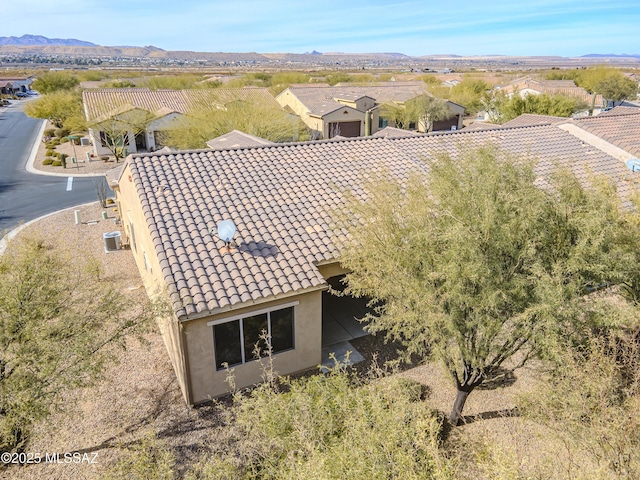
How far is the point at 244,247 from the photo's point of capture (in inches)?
517

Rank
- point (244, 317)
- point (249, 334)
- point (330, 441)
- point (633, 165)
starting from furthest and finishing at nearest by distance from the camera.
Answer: point (633, 165) → point (249, 334) → point (244, 317) → point (330, 441)

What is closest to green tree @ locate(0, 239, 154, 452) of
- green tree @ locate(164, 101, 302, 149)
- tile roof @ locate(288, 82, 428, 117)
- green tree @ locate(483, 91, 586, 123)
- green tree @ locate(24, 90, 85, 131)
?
green tree @ locate(164, 101, 302, 149)

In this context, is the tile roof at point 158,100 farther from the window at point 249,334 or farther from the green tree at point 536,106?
the window at point 249,334

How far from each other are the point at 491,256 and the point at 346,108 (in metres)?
44.7

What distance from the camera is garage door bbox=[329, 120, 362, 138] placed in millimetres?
50000

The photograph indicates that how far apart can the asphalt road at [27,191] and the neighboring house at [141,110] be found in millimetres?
7601

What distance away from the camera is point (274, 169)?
1759cm

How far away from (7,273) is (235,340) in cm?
561

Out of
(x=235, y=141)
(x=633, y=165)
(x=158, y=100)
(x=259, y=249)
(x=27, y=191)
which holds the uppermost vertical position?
(x=158, y=100)

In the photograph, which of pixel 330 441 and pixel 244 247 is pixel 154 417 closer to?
pixel 244 247

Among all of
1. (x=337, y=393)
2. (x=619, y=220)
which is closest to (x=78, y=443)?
(x=337, y=393)

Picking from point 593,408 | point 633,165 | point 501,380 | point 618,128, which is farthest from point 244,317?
point 618,128

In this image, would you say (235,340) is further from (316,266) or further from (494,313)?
(494,313)

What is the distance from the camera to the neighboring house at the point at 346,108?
163 feet
